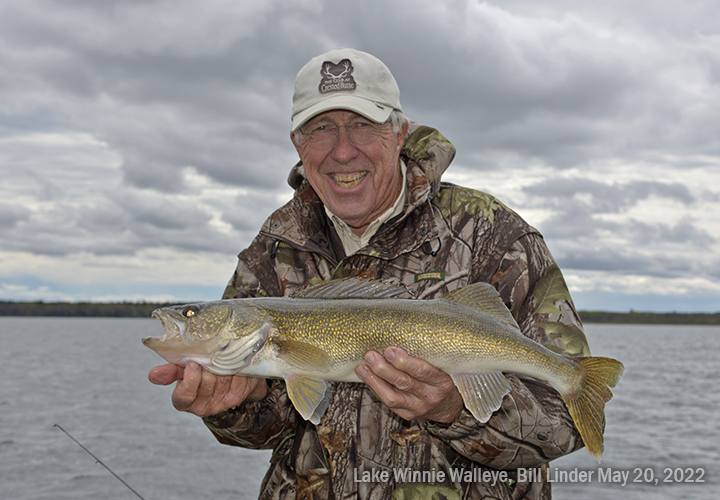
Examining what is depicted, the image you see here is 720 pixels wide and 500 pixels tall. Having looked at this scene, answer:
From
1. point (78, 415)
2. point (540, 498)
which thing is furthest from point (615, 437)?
point (78, 415)

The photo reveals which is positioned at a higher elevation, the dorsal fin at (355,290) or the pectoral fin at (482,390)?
the dorsal fin at (355,290)

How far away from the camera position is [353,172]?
4512 millimetres

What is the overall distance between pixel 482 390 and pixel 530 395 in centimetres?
42

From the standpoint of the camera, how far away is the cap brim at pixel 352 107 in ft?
14.6

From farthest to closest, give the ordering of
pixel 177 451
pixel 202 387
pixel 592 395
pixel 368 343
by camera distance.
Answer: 1. pixel 177 451
2. pixel 202 387
3. pixel 368 343
4. pixel 592 395

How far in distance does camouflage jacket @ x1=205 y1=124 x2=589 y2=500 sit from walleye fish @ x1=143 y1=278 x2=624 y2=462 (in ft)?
0.76

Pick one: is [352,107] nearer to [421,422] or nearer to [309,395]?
[309,395]

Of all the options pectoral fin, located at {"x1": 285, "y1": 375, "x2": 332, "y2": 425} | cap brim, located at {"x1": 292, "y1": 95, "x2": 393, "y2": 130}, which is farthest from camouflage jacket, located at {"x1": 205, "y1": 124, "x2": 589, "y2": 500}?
cap brim, located at {"x1": 292, "y1": 95, "x2": 393, "y2": 130}

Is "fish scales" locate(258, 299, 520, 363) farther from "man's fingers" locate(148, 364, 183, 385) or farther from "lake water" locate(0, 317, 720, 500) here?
"lake water" locate(0, 317, 720, 500)

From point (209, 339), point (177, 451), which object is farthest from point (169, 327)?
point (177, 451)

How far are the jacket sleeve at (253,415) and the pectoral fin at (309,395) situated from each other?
0.74 meters

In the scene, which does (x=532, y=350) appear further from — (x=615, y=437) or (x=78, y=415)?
(x=78, y=415)

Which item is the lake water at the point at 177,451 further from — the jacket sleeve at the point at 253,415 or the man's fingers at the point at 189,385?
the man's fingers at the point at 189,385

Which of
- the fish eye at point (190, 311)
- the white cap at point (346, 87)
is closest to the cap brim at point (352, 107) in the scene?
the white cap at point (346, 87)
